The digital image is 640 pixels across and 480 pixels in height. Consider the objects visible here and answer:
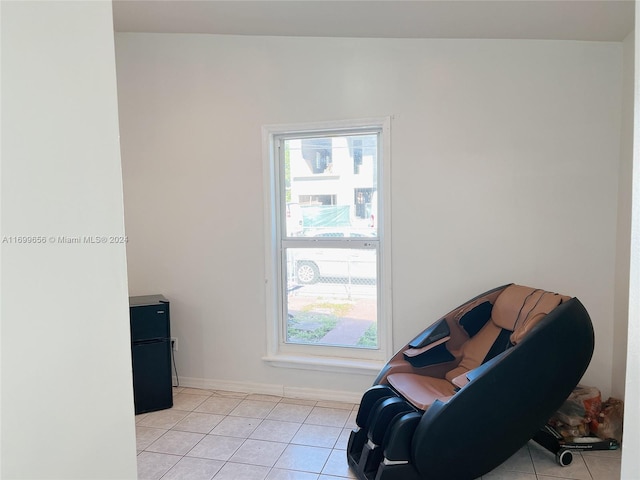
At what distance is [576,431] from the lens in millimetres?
2590

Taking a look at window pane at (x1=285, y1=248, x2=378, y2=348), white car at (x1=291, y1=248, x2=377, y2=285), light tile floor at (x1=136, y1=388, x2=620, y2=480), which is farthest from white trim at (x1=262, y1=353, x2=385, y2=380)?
white car at (x1=291, y1=248, x2=377, y2=285)

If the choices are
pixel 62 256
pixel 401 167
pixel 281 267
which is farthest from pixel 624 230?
pixel 62 256

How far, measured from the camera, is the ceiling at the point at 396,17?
2.43m

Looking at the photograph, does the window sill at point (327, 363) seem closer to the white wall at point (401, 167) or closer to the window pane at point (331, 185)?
the white wall at point (401, 167)

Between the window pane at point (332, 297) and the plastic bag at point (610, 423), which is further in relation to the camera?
the window pane at point (332, 297)

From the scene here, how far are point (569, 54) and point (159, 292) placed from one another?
348 cm

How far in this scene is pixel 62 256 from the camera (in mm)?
941

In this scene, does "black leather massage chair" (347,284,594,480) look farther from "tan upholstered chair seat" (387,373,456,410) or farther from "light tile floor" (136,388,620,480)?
"light tile floor" (136,388,620,480)

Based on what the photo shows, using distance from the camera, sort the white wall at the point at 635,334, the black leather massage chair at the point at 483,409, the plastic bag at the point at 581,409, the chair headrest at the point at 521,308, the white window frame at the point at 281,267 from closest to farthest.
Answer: the white wall at the point at 635,334 → the black leather massage chair at the point at 483,409 → the chair headrest at the point at 521,308 → the plastic bag at the point at 581,409 → the white window frame at the point at 281,267

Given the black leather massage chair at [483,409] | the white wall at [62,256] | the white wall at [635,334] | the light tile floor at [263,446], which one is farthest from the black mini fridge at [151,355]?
the white wall at [635,334]

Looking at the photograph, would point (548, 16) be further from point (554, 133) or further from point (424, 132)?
point (424, 132)

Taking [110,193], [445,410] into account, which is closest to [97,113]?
[110,193]

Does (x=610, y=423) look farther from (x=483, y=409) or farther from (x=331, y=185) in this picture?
(x=331, y=185)

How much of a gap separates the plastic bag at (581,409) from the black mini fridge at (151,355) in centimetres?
267
